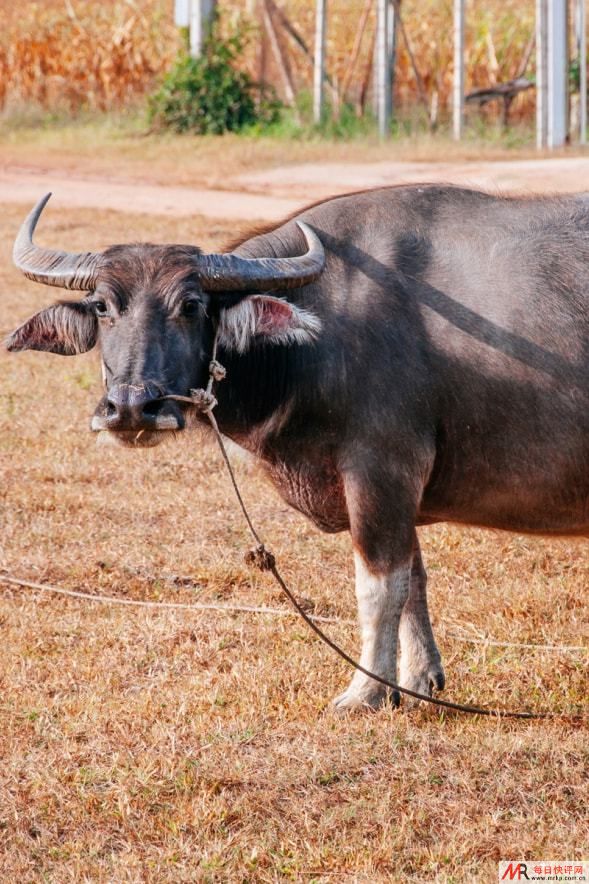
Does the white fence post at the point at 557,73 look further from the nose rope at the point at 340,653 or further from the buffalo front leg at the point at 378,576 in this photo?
the buffalo front leg at the point at 378,576

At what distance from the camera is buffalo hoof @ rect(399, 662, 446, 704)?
446 cm

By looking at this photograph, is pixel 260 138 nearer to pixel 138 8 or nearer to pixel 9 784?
pixel 138 8

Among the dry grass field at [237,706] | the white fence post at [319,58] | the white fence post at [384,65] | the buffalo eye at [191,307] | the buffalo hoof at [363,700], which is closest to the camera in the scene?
the dry grass field at [237,706]

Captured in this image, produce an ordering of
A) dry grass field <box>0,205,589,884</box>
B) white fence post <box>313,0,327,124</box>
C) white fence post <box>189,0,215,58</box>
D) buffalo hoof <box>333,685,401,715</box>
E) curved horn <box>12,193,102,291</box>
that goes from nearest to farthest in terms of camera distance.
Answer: dry grass field <box>0,205,589,884</box> < curved horn <box>12,193,102,291</box> < buffalo hoof <box>333,685,401,715</box> < white fence post <box>313,0,327,124</box> < white fence post <box>189,0,215,58</box>

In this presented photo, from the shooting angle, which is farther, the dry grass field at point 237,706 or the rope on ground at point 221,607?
the rope on ground at point 221,607

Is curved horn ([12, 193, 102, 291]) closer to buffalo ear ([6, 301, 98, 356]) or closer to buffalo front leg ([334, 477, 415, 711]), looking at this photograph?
buffalo ear ([6, 301, 98, 356])

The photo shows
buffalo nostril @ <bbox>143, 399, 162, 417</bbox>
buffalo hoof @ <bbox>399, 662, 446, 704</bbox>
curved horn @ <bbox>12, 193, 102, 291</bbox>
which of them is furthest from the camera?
buffalo hoof @ <bbox>399, 662, 446, 704</bbox>

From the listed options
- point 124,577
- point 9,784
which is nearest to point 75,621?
point 124,577

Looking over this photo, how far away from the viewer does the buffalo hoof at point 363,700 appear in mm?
4297

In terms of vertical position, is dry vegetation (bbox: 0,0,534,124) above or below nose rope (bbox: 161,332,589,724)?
above

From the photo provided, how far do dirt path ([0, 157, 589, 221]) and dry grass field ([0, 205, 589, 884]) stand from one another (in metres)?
7.10

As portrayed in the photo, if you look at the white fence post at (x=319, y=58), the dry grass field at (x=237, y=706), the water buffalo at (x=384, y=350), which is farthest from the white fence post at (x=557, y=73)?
the water buffalo at (x=384, y=350)

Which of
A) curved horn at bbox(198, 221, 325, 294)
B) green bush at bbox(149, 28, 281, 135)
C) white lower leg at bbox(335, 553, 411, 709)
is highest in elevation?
green bush at bbox(149, 28, 281, 135)

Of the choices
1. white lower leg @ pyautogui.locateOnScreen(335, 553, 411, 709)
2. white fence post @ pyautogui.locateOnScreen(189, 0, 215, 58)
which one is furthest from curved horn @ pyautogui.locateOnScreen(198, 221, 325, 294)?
white fence post @ pyautogui.locateOnScreen(189, 0, 215, 58)
